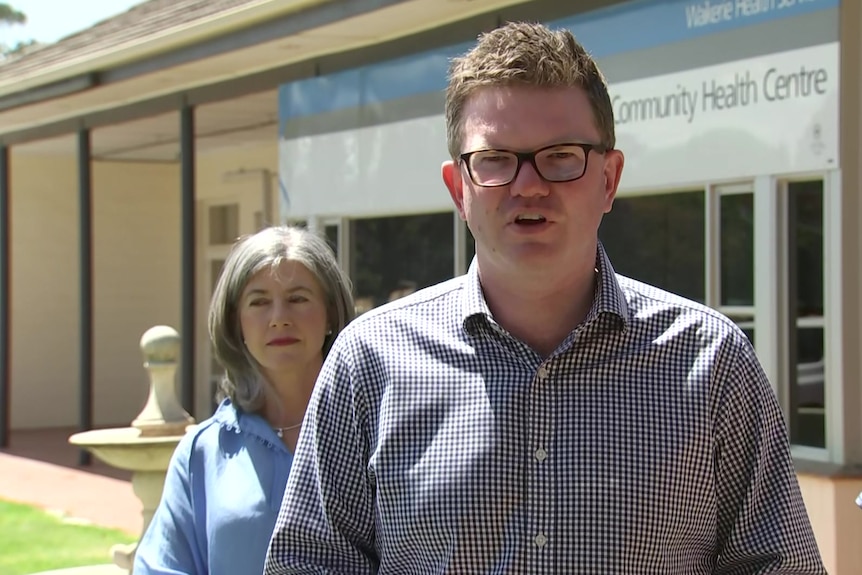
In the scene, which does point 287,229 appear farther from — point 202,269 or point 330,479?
point 202,269

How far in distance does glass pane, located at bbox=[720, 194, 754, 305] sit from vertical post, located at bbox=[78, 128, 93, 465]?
880cm

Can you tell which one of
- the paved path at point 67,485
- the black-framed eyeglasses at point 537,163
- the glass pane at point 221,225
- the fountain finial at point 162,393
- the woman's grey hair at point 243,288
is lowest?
the paved path at point 67,485

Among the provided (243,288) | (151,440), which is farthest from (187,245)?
(243,288)

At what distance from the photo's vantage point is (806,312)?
646 cm

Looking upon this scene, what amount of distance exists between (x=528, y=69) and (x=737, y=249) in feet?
16.2

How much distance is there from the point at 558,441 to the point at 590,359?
15 centimetres

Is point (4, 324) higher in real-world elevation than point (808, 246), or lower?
lower

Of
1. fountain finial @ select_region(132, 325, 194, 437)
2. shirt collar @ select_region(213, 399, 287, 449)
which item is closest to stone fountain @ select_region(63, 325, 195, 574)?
fountain finial @ select_region(132, 325, 194, 437)

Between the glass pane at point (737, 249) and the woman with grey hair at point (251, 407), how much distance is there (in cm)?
358

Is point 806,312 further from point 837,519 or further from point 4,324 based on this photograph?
point 4,324

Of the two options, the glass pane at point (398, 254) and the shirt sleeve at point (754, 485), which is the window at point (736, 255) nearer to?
the glass pane at point (398, 254)

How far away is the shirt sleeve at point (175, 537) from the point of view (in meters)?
3.18

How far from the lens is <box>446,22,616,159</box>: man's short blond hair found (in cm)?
210

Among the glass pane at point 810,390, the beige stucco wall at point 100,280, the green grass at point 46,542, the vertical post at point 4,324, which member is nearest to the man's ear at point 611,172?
the glass pane at point 810,390
